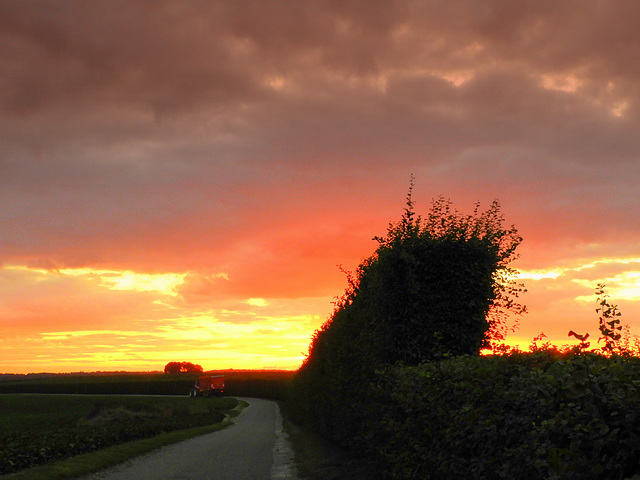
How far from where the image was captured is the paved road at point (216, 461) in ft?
49.9

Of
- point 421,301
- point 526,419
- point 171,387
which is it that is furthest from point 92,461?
point 171,387

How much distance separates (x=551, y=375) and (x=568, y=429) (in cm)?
96

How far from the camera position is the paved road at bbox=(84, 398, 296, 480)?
49.9 ft

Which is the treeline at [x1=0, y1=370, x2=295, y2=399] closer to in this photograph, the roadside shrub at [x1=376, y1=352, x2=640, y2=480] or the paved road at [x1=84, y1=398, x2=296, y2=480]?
the paved road at [x1=84, y1=398, x2=296, y2=480]

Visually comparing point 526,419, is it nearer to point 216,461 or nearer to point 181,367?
point 216,461

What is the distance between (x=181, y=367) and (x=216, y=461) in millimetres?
142955

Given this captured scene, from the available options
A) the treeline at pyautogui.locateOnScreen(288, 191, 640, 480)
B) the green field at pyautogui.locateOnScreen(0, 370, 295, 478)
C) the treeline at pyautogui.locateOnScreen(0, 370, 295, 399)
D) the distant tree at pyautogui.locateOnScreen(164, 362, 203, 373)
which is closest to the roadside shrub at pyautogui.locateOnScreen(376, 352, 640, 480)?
the treeline at pyautogui.locateOnScreen(288, 191, 640, 480)

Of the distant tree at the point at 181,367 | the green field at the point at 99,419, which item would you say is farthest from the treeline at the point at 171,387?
the distant tree at the point at 181,367

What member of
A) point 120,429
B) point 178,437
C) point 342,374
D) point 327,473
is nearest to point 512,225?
point 342,374

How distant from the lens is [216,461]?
58.3ft

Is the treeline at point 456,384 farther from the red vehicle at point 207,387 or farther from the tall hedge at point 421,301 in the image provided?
the red vehicle at point 207,387

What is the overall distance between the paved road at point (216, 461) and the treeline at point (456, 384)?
2146mm

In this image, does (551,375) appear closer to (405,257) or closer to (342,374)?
(405,257)

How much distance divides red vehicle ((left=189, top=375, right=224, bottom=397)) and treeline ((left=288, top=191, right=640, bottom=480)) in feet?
179
